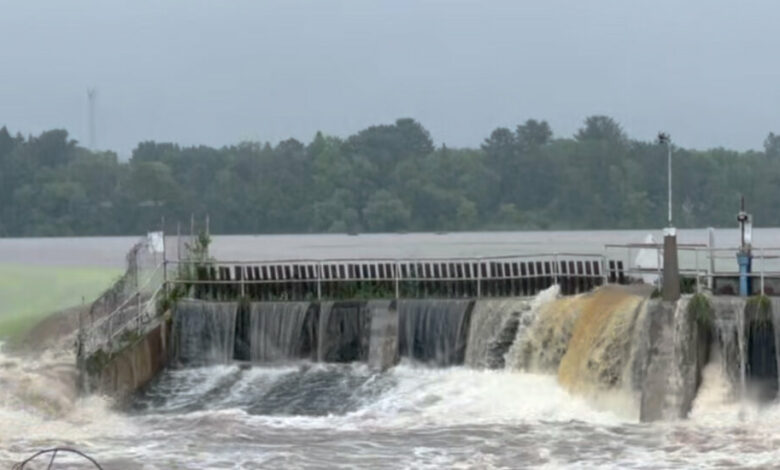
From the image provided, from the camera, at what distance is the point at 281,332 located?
3241 centimetres

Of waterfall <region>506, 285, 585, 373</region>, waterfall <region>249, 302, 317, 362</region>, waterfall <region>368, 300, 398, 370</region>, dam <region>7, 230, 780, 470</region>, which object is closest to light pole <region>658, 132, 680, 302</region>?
dam <region>7, 230, 780, 470</region>

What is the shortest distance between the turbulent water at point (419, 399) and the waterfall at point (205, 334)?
0.14ft

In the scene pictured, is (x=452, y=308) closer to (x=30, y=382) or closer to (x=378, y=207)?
(x=30, y=382)

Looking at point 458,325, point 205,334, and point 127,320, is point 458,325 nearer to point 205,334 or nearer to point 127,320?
point 205,334

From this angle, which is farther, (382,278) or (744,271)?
(382,278)

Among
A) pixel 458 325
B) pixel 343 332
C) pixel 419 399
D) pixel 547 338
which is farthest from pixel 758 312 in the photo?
pixel 343 332

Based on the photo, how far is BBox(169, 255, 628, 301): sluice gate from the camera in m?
32.2

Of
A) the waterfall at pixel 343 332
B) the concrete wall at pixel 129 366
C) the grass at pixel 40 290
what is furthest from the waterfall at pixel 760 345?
the grass at pixel 40 290

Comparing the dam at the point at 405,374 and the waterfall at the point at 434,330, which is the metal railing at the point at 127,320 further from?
the waterfall at the point at 434,330

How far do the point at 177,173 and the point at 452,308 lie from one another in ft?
324

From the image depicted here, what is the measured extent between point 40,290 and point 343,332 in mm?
23749

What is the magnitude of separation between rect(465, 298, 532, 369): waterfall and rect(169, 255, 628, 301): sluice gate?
1.60m

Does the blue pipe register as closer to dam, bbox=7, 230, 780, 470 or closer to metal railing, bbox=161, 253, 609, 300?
dam, bbox=7, 230, 780, 470

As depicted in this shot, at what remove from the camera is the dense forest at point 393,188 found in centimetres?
10944
